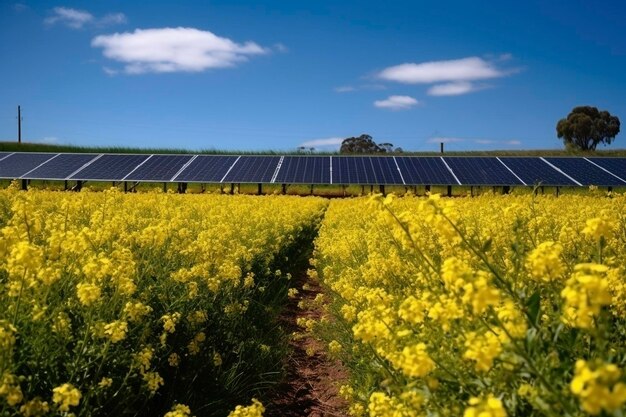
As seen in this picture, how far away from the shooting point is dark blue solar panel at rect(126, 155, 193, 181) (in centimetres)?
2419

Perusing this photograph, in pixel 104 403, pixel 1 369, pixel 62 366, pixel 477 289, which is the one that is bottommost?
pixel 104 403

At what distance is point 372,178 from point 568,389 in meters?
22.6

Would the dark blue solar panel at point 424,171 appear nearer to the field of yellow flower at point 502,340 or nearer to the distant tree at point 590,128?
the field of yellow flower at point 502,340

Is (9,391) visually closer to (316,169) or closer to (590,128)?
(316,169)

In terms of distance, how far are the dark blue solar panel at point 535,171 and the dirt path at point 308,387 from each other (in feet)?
55.0

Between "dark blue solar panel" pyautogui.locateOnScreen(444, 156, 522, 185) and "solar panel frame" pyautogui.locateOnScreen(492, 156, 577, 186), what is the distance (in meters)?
0.40

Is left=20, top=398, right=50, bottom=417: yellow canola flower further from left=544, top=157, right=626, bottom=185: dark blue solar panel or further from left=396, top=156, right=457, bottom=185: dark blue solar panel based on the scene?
left=544, top=157, right=626, bottom=185: dark blue solar panel

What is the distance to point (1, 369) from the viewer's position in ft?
7.06

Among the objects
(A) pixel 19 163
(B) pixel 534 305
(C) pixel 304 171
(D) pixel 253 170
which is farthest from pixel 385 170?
(B) pixel 534 305

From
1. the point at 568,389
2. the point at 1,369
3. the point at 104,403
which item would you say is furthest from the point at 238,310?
the point at 568,389

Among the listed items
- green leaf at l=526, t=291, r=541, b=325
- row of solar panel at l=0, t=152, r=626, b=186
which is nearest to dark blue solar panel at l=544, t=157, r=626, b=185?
row of solar panel at l=0, t=152, r=626, b=186

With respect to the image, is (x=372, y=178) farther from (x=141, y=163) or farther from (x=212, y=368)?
(x=212, y=368)

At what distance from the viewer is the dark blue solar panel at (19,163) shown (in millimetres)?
23859

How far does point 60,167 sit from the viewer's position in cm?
2497
